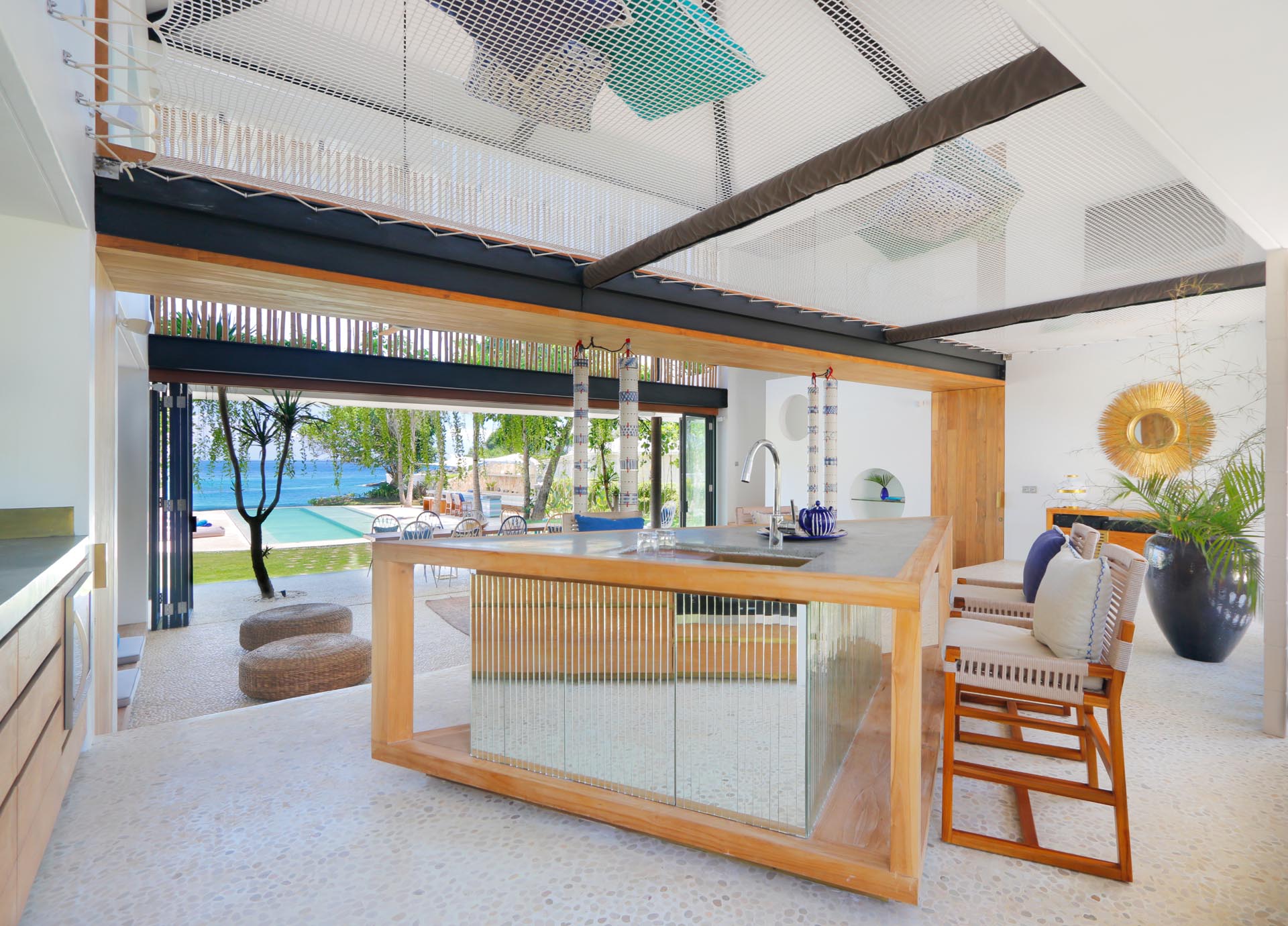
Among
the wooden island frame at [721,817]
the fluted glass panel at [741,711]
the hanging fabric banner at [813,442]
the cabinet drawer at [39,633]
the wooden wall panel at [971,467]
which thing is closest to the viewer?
the cabinet drawer at [39,633]

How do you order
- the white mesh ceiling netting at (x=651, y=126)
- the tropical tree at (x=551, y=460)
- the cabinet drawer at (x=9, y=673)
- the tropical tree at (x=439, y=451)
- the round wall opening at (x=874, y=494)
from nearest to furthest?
the cabinet drawer at (x=9, y=673)
the white mesh ceiling netting at (x=651, y=126)
the round wall opening at (x=874, y=494)
the tropical tree at (x=551, y=460)
the tropical tree at (x=439, y=451)

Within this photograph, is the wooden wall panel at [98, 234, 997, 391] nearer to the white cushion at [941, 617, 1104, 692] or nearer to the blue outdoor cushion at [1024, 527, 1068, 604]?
the blue outdoor cushion at [1024, 527, 1068, 604]

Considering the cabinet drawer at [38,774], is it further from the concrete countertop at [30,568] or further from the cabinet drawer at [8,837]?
the concrete countertop at [30,568]

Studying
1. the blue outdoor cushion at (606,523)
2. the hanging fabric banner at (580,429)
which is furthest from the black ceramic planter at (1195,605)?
the hanging fabric banner at (580,429)

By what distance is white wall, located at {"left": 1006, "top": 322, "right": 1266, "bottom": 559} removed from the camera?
22.1ft

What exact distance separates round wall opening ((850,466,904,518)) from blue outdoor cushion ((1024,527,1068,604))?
7.85 m

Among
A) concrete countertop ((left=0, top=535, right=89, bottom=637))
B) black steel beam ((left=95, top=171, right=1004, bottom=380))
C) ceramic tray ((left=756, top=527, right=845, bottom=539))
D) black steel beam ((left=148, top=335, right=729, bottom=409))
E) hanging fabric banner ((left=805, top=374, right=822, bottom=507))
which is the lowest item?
ceramic tray ((left=756, top=527, right=845, bottom=539))

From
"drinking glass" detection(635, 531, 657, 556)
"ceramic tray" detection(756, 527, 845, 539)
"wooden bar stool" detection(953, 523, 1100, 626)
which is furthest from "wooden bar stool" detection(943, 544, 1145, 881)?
"drinking glass" detection(635, 531, 657, 556)

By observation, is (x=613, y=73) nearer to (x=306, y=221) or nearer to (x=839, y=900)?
(x=306, y=221)

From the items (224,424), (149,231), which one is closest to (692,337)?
(149,231)

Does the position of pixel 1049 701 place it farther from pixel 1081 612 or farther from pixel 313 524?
pixel 313 524

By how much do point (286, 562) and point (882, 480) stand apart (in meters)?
10.2

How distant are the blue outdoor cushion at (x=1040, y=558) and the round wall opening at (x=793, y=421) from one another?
8671 millimetres

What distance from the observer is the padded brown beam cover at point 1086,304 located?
4645 mm
